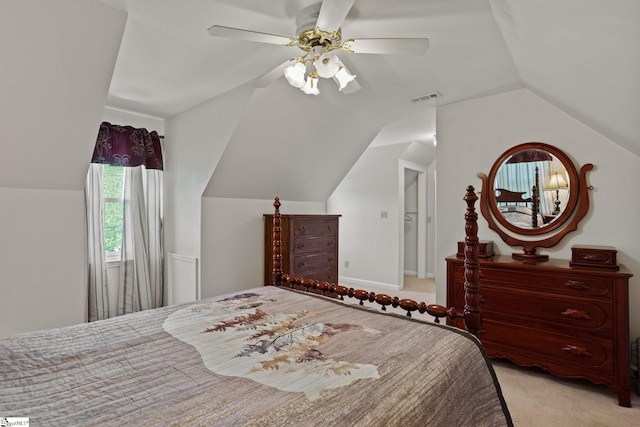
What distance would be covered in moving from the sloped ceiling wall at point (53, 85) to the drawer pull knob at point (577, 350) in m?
3.64

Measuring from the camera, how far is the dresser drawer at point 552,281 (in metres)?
2.18

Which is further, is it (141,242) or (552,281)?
(141,242)

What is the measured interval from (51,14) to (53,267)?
1951mm

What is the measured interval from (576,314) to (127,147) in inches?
173

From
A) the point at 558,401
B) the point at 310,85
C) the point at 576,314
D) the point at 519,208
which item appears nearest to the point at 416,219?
the point at 519,208

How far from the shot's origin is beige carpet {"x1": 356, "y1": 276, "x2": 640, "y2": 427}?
1921mm

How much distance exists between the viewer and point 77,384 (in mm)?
982

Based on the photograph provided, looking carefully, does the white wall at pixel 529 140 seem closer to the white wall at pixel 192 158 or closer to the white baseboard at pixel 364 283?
the white baseboard at pixel 364 283

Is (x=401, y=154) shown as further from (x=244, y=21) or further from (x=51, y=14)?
(x=51, y=14)

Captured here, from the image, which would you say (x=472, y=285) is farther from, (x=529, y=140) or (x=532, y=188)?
(x=529, y=140)

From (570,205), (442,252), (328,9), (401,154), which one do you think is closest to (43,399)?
(328,9)

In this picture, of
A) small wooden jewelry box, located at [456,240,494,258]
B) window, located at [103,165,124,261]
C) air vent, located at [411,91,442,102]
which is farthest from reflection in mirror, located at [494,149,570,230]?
window, located at [103,165,124,261]

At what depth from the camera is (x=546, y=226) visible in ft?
8.91

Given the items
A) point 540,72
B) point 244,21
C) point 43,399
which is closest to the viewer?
point 43,399
